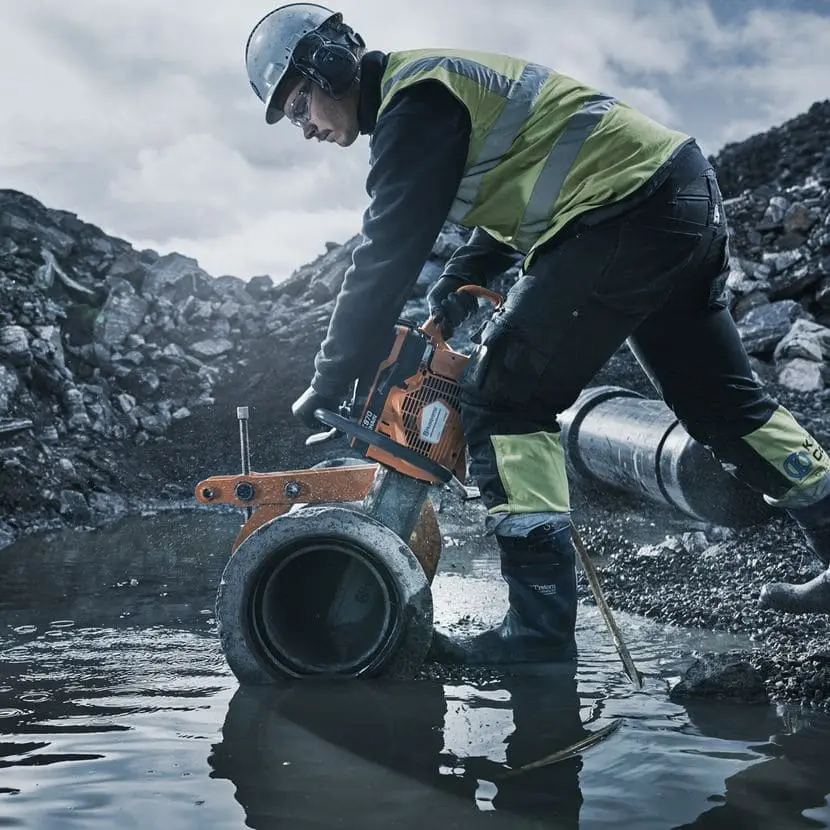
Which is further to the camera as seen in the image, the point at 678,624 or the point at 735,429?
the point at 678,624

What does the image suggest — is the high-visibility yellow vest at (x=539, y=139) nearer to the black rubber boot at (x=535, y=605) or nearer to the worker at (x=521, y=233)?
the worker at (x=521, y=233)

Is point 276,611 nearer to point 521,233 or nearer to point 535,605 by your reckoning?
point 535,605

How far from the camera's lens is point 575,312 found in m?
2.30

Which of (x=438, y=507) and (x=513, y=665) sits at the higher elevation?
(x=438, y=507)

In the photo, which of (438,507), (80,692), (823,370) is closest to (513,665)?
(80,692)

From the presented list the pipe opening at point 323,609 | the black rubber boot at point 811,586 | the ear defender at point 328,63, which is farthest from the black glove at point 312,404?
the black rubber boot at point 811,586

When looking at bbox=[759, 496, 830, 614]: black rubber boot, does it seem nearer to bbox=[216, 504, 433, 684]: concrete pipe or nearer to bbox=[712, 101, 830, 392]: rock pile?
bbox=[216, 504, 433, 684]: concrete pipe

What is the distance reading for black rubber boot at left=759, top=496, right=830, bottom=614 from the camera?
2557 millimetres

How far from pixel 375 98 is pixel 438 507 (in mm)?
4766

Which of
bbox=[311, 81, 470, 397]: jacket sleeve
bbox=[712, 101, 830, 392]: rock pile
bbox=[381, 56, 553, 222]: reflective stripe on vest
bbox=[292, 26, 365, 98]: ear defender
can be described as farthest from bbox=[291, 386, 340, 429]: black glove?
bbox=[712, 101, 830, 392]: rock pile

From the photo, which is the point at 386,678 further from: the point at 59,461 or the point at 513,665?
the point at 59,461

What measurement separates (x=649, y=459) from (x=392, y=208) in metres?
2.25

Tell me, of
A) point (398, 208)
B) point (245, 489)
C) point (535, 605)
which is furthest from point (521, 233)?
point (245, 489)

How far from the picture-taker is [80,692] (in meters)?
2.53
